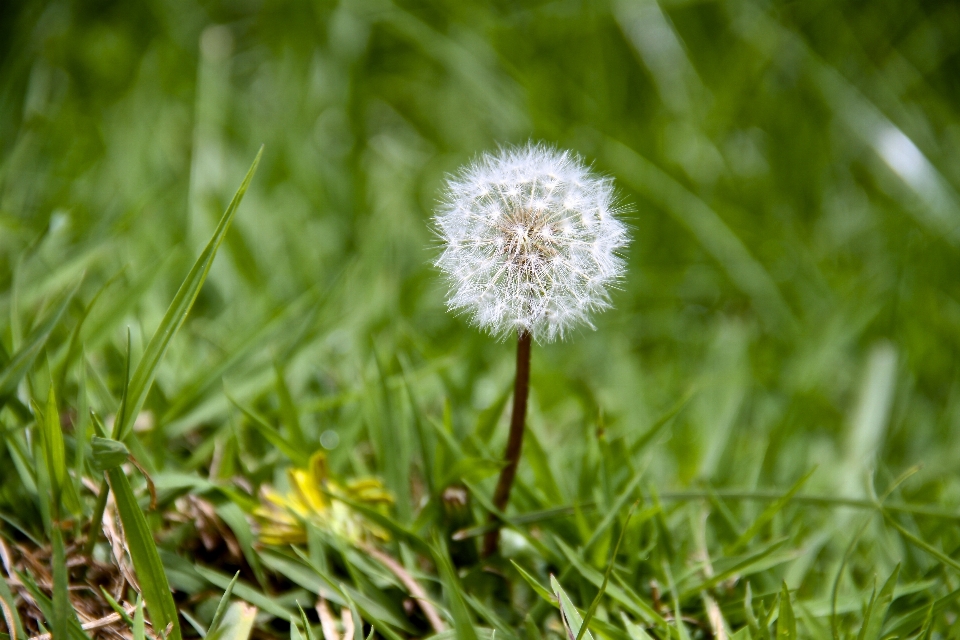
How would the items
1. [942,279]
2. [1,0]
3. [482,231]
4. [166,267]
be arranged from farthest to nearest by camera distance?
[1,0], [942,279], [166,267], [482,231]

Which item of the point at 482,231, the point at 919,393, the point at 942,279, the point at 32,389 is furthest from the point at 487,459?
the point at 942,279

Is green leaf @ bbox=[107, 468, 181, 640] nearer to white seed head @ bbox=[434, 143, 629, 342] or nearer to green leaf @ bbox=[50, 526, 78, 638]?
green leaf @ bbox=[50, 526, 78, 638]

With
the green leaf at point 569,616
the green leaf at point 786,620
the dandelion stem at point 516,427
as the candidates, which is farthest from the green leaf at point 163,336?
the green leaf at point 786,620

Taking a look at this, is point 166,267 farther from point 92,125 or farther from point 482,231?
point 482,231

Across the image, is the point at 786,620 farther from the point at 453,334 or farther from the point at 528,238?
the point at 453,334

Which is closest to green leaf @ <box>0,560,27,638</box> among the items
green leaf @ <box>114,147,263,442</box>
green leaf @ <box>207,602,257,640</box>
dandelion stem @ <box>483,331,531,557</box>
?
green leaf @ <box>114,147,263,442</box>

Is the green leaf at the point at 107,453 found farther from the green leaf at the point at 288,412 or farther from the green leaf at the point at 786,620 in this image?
the green leaf at the point at 786,620
